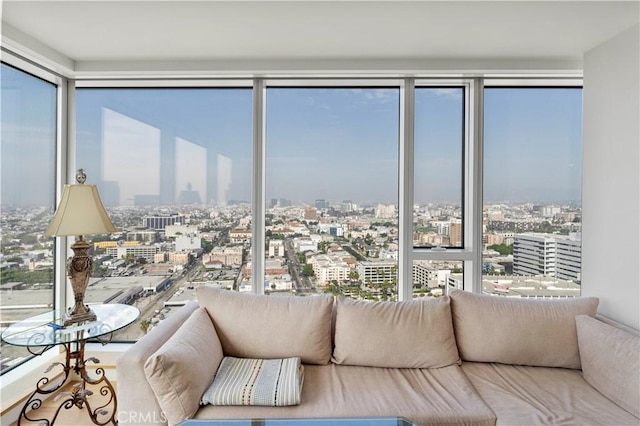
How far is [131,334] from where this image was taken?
2.74m

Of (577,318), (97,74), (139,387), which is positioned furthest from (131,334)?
(577,318)

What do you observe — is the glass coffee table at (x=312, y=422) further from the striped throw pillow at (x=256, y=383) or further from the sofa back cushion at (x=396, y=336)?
the sofa back cushion at (x=396, y=336)

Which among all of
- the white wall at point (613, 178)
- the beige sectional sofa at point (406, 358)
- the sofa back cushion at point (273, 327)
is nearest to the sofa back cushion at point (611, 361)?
the beige sectional sofa at point (406, 358)

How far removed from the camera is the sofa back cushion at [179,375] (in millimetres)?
1469

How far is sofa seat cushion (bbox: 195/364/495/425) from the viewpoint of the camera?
153 centimetres

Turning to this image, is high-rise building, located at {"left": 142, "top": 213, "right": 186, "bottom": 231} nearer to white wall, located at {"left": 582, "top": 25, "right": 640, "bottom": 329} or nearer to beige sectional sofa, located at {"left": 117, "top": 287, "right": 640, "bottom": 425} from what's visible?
beige sectional sofa, located at {"left": 117, "top": 287, "right": 640, "bottom": 425}

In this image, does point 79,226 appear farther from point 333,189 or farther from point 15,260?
point 333,189

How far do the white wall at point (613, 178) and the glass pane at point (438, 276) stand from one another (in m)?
0.88

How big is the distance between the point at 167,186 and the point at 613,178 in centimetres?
327

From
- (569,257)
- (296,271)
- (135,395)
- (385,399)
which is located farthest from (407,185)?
(135,395)

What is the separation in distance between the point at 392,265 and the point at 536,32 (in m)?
1.89

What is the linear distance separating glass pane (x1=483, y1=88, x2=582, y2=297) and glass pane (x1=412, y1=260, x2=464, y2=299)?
0.76ft

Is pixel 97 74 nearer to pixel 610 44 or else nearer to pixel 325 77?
pixel 325 77

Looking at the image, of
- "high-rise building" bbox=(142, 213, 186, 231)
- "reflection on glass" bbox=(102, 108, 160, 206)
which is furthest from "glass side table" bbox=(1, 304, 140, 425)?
"reflection on glass" bbox=(102, 108, 160, 206)
